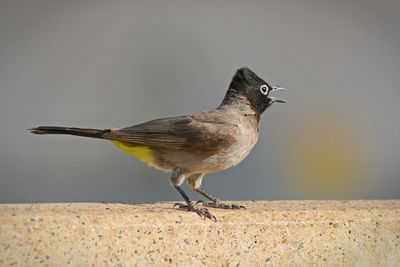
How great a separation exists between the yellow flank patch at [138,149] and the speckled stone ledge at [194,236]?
2.21 feet

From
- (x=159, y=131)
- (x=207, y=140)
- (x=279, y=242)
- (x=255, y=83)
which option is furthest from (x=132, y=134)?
(x=279, y=242)

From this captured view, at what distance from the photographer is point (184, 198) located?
342cm

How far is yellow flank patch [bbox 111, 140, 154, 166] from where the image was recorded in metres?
3.68

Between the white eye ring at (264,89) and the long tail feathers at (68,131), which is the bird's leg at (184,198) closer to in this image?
the long tail feathers at (68,131)

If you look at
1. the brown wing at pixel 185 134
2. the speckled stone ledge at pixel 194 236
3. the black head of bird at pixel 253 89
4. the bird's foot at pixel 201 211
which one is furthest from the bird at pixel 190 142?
the speckled stone ledge at pixel 194 236

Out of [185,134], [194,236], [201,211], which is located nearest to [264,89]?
[185,134]

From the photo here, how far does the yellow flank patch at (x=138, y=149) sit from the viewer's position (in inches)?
145

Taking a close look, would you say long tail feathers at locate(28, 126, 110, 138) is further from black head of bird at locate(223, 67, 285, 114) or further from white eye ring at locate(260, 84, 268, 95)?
white eye ring at locate(260, 84, 268, 95)

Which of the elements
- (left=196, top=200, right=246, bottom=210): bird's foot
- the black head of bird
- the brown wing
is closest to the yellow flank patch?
the brown wing

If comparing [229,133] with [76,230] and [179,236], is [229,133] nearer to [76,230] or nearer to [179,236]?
[179,236]

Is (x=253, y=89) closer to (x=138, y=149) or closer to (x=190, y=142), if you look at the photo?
(x=190, y=142)

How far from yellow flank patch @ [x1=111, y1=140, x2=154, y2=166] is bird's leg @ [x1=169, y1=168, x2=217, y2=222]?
209mm

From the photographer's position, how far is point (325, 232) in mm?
2834

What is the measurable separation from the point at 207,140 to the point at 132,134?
1.59 feet
